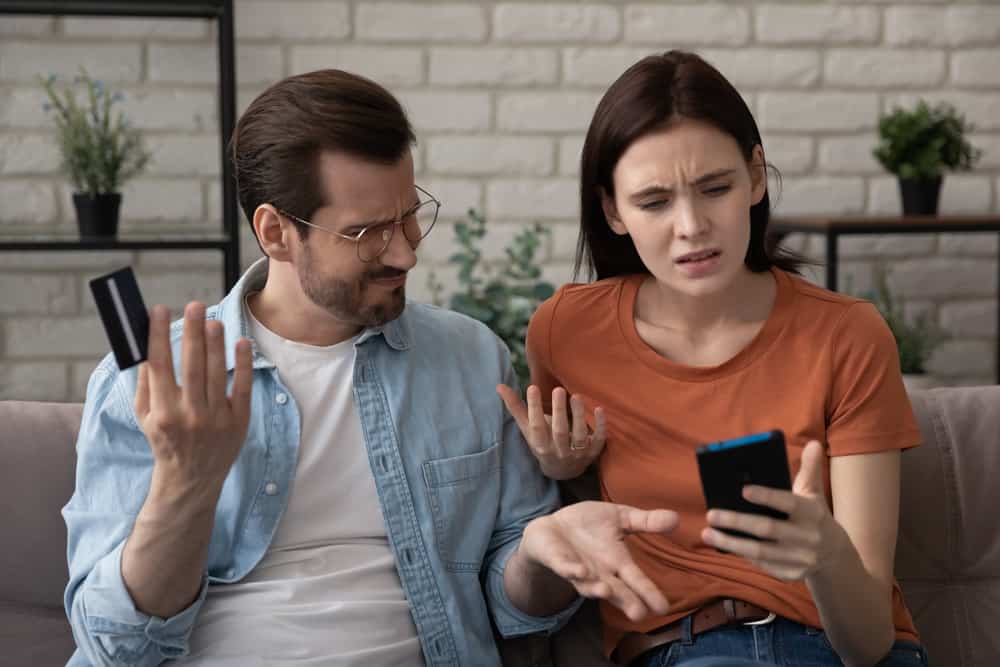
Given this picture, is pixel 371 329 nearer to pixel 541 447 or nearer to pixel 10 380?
pixel 541 447

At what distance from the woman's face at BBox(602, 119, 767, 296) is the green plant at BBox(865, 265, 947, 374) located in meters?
1.37

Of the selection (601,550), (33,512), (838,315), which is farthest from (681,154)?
(33,512)

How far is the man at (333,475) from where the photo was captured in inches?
54.0

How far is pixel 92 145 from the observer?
8.82ft

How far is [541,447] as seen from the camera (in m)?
1.47

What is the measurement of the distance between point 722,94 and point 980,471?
59cm

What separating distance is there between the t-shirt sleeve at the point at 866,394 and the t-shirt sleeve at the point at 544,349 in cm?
34

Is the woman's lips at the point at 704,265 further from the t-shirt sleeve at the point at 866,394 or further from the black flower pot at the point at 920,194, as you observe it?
the black flower pot at the point at 920,194

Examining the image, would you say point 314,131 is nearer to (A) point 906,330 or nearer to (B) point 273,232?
(B) point 273,232

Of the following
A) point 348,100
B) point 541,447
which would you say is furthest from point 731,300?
point 348,100

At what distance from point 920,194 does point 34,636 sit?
2186mm

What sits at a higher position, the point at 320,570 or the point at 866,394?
the point at 866,394

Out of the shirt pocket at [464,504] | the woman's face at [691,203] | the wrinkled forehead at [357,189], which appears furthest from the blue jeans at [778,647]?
the wrinkled forehead at [357,189]

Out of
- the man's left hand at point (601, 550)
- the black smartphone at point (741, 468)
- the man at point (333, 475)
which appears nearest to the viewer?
the black smartphone at point (741, 468)
